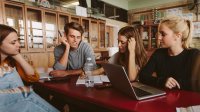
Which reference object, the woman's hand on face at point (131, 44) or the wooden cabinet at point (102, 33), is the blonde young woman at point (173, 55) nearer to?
the woman's hand on face at point (131, 44)

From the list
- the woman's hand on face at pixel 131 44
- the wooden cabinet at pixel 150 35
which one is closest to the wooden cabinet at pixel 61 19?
the woman's hand on face at pixel 131 44

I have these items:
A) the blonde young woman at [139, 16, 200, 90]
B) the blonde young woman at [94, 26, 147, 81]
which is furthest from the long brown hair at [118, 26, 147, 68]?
the blonde young woman at [139, 16, 200, 90]

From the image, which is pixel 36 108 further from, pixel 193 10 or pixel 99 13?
pixel 193 10

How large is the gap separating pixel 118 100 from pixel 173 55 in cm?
70

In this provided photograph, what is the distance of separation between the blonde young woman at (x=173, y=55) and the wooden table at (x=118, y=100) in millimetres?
289

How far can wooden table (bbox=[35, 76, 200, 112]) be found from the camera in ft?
2.51

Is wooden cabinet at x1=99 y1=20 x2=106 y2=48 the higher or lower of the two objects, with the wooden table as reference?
higher

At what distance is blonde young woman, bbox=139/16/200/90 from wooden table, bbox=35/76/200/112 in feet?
0.95

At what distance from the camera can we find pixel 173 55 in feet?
4.39

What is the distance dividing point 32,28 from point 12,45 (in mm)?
1944

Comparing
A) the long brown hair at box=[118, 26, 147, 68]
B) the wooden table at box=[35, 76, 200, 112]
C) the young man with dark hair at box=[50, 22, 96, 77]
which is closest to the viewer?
the wooden table at box=[35, 76, 200, 112]

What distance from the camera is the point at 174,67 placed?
131 centimetres

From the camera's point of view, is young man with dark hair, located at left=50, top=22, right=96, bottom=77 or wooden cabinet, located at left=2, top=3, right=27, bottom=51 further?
wooden cabinet, located at left=2, top=3, right=27, bottom=51

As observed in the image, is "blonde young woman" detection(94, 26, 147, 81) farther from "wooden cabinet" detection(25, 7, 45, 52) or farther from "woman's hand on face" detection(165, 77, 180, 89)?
"wooden cabinet" detection(25, 7, 45, 52)
